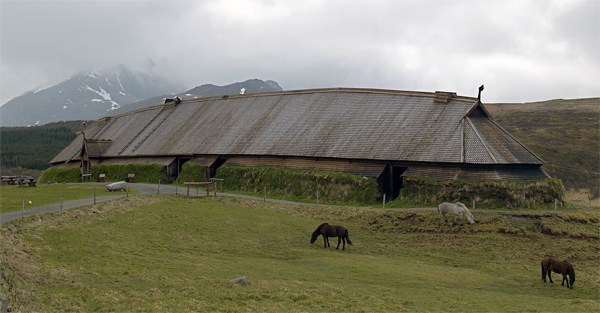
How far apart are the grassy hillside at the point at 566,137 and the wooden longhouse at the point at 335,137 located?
27.7 metres

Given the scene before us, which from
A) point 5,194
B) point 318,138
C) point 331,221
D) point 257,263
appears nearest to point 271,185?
point 318,138

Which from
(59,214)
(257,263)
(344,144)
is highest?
(344,144)

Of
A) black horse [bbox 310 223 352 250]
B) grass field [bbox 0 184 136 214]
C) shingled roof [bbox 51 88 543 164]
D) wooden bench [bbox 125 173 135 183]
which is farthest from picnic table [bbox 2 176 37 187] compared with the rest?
black horse [bbox 310 223 352 250]

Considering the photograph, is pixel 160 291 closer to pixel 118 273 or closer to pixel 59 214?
pixel 118 273

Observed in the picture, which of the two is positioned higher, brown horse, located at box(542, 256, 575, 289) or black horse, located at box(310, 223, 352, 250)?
black horse, located at box(310, 223, 352, 250)

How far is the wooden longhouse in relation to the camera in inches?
2052

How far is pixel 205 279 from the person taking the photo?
24703 millimetres

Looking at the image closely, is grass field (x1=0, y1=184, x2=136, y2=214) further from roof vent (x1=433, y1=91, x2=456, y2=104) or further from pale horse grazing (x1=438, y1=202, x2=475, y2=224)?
roof vent (x1=433, y1=91, x2=456, y2=104)

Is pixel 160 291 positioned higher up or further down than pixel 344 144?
further down

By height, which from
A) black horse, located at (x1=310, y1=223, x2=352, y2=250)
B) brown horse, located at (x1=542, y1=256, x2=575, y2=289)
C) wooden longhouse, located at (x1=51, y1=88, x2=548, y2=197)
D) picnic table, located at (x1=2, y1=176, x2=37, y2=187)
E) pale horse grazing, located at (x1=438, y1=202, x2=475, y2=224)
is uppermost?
wooden longhouse, located at (x1=51, y1=88, x2=548, y2=197)

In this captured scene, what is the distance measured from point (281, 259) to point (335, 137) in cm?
3005

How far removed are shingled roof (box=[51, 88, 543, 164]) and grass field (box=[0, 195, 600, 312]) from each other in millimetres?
10705

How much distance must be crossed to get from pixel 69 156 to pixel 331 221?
61.1 m

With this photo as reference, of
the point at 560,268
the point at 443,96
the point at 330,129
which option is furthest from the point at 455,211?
the point at 330,129
